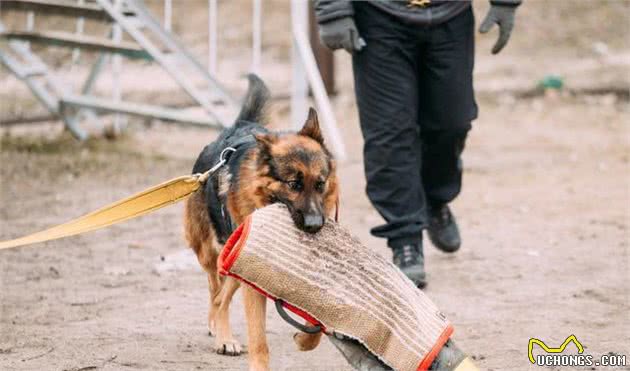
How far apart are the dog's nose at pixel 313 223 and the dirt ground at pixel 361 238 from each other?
30.7 inches

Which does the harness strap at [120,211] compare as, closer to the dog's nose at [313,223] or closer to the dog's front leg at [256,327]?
the dog's front leg at [256,327]

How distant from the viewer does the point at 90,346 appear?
4.70 meters

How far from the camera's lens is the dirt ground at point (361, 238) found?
188 inches

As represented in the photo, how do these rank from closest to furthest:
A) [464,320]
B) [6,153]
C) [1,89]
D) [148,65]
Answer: [464,320] < [6,153] < [1,89] < [148,65]

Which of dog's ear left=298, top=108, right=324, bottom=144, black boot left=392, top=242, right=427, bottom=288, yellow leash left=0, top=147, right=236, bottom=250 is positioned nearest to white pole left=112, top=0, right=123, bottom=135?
black boot left=392, top=242, right=427, bottom=288

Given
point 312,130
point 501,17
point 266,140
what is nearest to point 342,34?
point 501,17

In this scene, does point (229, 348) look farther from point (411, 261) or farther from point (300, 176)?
point (411, 261)

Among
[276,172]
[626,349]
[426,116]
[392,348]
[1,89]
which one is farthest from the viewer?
[1,89]

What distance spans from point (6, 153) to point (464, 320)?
5599mm

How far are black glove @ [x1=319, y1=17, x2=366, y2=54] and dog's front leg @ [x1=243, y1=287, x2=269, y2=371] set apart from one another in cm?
181

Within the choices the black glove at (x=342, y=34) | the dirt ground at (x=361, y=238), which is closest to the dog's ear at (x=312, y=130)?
the dirt ground at (x=361, y=238)

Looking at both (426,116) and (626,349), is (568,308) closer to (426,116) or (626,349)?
(626,349)

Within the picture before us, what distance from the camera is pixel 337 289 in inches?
150

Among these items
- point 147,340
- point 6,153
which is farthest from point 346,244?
point 6,153
